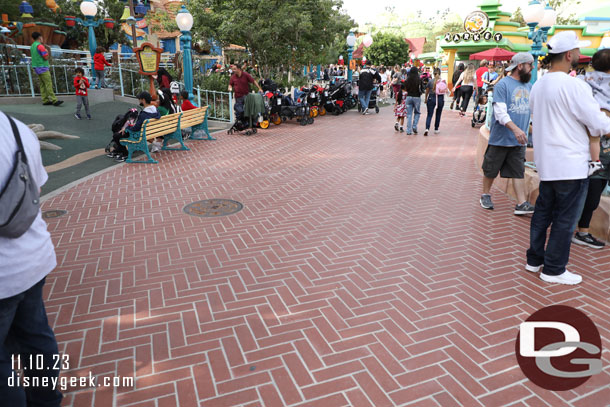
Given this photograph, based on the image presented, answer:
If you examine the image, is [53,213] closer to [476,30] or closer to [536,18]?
[536,18]

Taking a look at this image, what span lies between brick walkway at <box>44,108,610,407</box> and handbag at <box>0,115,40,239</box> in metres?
1.22

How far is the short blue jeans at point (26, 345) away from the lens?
193 centimetres

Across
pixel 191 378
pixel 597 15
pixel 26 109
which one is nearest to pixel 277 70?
pixel 26 109

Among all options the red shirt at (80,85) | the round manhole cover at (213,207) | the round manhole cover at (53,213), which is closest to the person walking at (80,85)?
the red shirt at (80,85)

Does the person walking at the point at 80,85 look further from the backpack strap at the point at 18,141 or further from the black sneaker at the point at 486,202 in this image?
the backpack strap at the point at 18,141

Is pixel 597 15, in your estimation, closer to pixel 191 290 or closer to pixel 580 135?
pixel 580 135

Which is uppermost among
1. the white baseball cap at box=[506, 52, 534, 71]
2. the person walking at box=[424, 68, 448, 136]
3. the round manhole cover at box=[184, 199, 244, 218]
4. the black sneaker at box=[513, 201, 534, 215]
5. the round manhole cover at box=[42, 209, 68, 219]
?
the white baseball cap at box=[506, 52, 534, 71]

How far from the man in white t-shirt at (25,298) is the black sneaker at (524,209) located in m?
5.27

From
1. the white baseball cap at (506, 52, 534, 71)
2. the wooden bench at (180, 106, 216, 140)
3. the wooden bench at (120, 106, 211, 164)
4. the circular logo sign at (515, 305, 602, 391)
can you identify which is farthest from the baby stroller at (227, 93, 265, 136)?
the circular logo sign at (515, 305, 602, 391)

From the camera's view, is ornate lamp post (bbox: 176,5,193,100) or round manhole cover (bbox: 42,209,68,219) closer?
round manhole cover (bbox: 42,209,68,219)

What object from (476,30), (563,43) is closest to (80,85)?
(563,43)

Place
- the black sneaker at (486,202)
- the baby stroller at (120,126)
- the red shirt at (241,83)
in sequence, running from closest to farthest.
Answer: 1. the black sneaker at (486,202)
2. the baby stroller at (120,126)
3. the red shirt at (241,83)

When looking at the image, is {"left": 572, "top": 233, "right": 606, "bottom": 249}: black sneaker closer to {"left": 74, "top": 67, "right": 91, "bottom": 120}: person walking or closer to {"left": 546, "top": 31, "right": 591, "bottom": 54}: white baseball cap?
{"left": 546, "top": 31, "right": 591, "bottom": 54}: white baseball cap

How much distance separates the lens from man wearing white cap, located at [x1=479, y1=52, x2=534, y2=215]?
4.87 meters
